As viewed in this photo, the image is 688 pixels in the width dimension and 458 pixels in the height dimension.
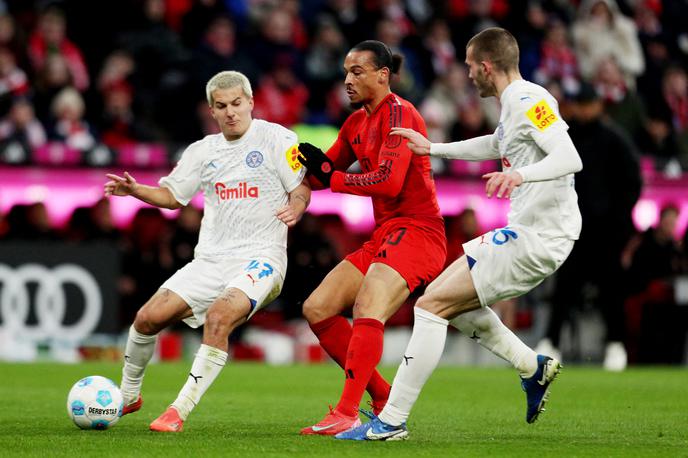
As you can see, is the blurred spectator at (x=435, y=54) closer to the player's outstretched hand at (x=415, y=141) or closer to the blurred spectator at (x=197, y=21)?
the blurred spectator at (x=197, y=21)

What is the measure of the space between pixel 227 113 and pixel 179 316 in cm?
123

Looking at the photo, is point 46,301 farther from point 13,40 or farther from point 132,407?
point 132,407

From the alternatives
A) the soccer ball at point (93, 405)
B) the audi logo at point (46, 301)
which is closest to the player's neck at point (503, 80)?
the soccer ball at point (93, 405)

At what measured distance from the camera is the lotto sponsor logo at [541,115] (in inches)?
272

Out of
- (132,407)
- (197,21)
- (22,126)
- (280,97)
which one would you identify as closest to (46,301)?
(22,126)

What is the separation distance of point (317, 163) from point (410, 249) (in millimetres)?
785

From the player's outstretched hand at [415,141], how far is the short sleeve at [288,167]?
0.93 m

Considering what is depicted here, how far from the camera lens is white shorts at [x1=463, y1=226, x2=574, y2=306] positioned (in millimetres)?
7094

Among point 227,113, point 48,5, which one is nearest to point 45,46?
point 48,5

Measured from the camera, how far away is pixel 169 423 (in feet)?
23.7

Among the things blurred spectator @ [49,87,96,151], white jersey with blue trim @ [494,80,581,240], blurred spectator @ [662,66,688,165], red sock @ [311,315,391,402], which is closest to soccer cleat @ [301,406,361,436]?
red sock @ [311,315,391,402]

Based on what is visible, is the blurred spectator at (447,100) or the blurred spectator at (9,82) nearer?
the blurred spectator at (9,82)

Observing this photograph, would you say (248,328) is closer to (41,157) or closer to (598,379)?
(41,157)

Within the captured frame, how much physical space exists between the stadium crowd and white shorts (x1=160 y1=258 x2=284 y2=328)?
21.5 ft
